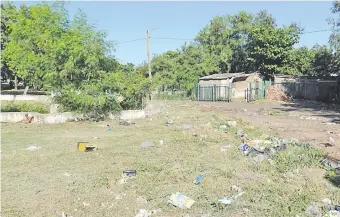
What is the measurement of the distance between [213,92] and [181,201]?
75.7 ft

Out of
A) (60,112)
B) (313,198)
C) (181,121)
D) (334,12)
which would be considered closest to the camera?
(313,198)

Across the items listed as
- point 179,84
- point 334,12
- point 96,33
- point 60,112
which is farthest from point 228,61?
point 60,112

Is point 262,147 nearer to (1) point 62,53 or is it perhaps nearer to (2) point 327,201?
(2) point 327,201

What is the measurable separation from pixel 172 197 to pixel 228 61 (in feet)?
110

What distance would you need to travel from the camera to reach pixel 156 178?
5543mm

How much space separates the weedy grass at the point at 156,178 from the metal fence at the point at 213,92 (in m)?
17.7

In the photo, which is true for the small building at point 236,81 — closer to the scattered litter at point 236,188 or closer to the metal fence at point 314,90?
the metal fence at point 314,90

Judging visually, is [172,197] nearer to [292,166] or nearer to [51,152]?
[292,166]

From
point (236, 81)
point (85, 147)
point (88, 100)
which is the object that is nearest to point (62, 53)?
point (88, 100)

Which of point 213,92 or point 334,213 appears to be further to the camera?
point 213,92

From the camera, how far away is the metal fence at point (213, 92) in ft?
86.3

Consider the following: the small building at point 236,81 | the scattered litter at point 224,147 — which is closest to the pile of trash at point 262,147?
the scattered litter at point 224,147

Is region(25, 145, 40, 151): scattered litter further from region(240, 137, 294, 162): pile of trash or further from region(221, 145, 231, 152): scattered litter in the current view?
region(240, 137, 294, 162): pile of trash

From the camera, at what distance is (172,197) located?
4645 millimetres
